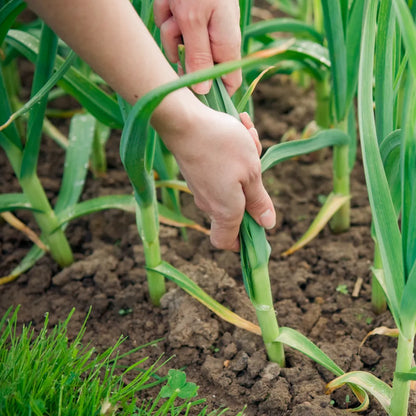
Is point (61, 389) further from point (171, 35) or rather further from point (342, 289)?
point (342, 289)

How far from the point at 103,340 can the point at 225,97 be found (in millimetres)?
636

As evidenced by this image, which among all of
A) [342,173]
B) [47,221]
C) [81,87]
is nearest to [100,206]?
[47,221]

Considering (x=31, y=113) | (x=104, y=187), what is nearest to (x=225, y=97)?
(x=31, y=113)

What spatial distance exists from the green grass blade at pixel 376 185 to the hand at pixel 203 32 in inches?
9.0

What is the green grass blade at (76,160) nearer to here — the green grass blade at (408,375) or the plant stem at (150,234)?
the plant stem at (150,234)

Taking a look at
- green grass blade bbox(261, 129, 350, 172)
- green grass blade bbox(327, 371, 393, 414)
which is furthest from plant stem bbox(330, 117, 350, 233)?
green grass blade bbox(327, 371, 393, 414)

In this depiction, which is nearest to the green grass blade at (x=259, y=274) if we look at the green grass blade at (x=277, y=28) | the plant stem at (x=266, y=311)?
the plant stem at (x=266, y=311)

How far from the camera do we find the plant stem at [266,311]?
1.12m

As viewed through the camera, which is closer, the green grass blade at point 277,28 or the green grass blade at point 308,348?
the green grass blade at point 308,348

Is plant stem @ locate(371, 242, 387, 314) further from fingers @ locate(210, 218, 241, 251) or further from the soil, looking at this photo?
fingers @ locate(210, 218, 241, 251)

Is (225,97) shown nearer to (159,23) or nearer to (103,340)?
(159,23)

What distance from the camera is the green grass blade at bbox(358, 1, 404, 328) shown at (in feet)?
3.20

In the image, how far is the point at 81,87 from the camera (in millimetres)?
1381

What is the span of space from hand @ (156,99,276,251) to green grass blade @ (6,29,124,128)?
48cm
